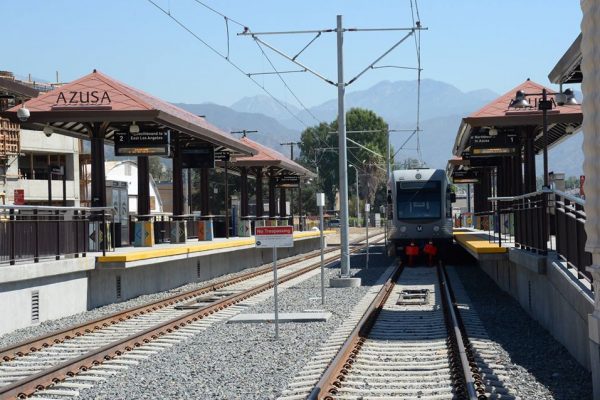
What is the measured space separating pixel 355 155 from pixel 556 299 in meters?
114

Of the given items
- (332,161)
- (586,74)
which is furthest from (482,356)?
(332,161)

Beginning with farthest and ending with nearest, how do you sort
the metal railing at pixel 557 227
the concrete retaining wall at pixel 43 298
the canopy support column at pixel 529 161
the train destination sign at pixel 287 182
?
the train destination sign at pixel 287 182 → the canopy support column at pixel 529 161 → the concrete retaining wall at pixel 43 298 → the metal railing at pixel 557 227

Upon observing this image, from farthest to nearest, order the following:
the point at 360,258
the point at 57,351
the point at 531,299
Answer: the point at 360,258 → the point at 531,299 → the point at 57,351

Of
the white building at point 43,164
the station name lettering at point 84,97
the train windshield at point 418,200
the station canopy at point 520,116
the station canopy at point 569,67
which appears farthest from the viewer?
the white building at point 43,164

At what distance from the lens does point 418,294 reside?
2292 centimetres

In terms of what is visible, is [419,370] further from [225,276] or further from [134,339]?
[225,276]

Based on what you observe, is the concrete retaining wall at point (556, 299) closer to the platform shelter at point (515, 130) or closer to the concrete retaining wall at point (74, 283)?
the platform shelter at point (515, 130)

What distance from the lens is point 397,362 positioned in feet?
40.0

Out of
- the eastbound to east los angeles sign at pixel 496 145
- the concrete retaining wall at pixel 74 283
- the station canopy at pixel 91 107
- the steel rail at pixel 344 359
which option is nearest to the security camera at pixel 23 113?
the station canopy at pixel 91 107

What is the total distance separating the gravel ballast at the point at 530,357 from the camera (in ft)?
33.2

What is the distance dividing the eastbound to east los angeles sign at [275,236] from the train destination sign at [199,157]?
1756 centimetres

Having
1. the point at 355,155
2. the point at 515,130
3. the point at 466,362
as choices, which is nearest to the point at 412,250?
the point at 515,130

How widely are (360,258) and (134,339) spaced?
1152 inches

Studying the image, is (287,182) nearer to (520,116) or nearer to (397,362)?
(520,116)
